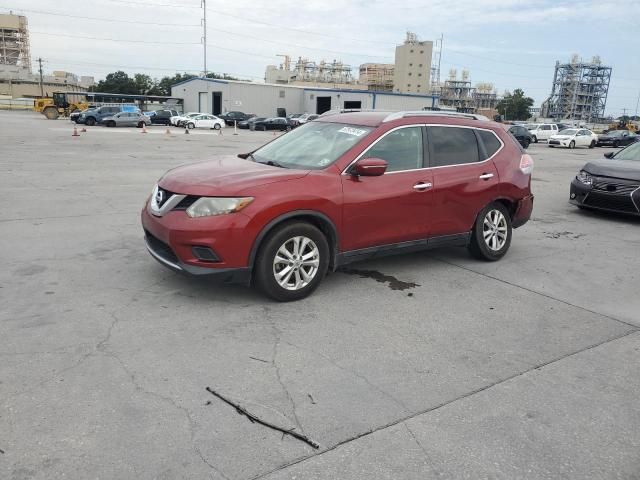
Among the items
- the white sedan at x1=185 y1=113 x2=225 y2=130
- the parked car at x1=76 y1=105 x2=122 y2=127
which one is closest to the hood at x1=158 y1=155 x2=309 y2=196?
the parked car at x1=76 y1=105 x2=122 y2=127

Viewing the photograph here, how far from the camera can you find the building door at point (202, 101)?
62594mm

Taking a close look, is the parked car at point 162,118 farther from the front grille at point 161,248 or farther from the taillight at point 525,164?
the front grille at point 161,248

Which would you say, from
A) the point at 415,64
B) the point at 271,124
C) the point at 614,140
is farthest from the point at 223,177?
the point at 415,64

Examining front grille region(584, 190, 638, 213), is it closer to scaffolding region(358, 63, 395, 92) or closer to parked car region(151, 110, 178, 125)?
parked car region(151, 110, 178, 125)

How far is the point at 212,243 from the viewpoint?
4.34 meters

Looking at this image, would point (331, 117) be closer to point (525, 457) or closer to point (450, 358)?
point (450, 358)

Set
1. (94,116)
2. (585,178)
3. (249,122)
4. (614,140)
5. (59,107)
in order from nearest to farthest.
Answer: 1. (585,178)
2. (94,116)
3. (614,140)
4. (249,122)
5. (59,107)

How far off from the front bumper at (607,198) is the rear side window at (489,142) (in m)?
4.27

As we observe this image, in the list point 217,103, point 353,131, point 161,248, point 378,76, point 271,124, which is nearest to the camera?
point 161,248

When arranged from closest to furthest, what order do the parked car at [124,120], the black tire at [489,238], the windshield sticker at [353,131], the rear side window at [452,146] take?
the windshield sticker at [353,131] < the rear side window at [452,146] < the black tire at [489,238] < the parked car at [124,120]

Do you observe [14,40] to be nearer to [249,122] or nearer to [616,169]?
[249,122]

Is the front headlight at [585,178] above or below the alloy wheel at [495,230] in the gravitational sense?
above

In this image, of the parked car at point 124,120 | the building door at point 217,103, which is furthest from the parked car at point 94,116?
the building door at point 217,103

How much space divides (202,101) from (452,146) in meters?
61.8
